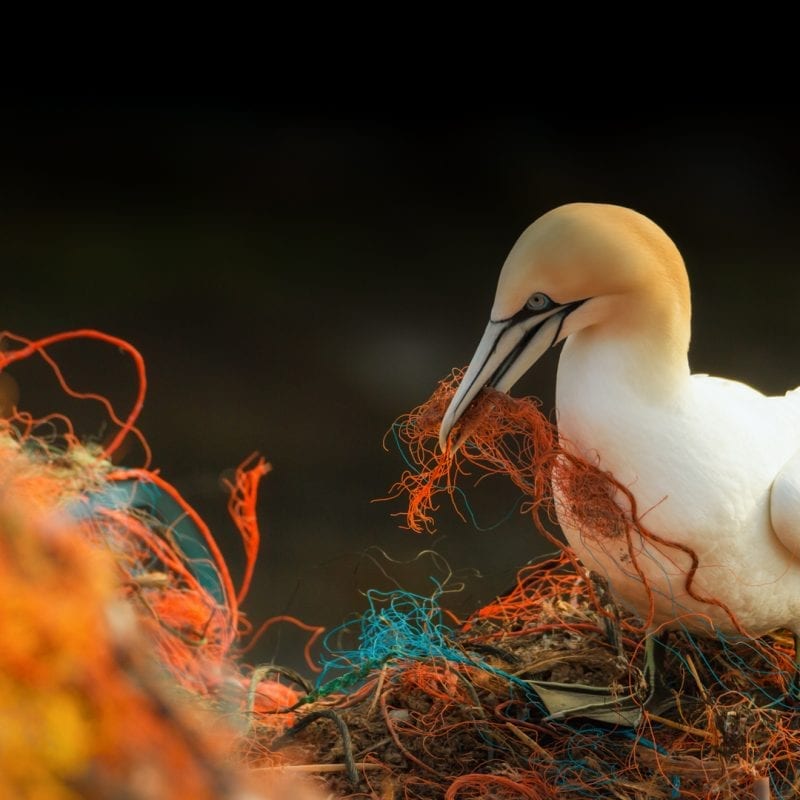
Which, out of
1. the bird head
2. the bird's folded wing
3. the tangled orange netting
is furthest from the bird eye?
the tangled orange netting

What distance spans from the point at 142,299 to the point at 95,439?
180mm

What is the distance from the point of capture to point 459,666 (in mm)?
1043

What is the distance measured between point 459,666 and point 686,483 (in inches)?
12.1

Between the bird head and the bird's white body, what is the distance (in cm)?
4

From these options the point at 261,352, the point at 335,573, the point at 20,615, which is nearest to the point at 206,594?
the point at 335,573

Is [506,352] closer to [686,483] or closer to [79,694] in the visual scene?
[686,483]

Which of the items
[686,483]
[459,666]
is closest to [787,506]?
[686,483]

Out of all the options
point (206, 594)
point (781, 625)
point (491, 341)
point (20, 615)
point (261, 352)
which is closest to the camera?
point (20, 615)

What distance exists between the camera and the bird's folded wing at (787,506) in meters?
0.87

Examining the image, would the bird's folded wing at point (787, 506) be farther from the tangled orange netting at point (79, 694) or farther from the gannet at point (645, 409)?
the tangled orange netting at point (79, 694)

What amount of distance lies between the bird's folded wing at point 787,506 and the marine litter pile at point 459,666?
Answer: 115mm

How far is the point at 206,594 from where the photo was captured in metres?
1.28

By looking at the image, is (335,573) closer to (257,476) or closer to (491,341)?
(257,476)

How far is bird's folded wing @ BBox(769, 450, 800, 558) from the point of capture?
0.87 m
